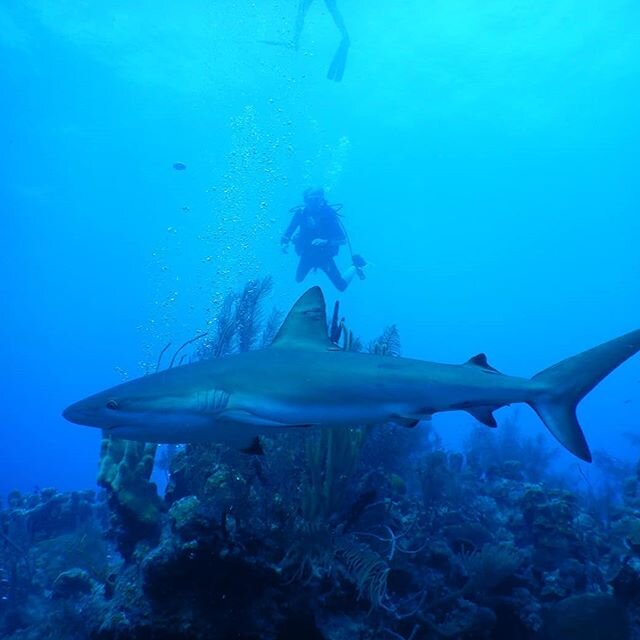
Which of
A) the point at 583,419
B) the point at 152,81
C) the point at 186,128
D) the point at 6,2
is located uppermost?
the point at 186,128

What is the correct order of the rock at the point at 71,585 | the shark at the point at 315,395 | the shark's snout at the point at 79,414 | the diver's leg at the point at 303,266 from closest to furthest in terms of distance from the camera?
the shark's snout at the point at 79,414 < the shark at the point at 315,395 < the rock at the point at 71,585 < the diver's leg at the point at 303,266

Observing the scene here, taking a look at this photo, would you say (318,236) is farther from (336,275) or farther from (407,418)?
(407,418)

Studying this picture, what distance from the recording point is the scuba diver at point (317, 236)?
2058 centimetres

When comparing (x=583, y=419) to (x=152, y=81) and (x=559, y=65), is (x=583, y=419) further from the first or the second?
(x=152, y=81)

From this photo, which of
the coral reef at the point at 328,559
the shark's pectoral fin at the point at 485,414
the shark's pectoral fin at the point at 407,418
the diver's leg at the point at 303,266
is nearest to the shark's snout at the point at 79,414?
the coral reef at the point at 328,559

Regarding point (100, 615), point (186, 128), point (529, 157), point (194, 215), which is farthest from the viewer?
point (194, 215)

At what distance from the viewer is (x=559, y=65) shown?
49.1m

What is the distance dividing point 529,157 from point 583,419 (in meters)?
88.0

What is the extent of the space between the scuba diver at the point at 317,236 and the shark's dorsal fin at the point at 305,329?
1626cm

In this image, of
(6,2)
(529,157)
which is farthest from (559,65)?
(6,2)

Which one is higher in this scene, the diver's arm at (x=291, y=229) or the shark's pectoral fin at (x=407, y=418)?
the diver's arm at (x=291, y=229)

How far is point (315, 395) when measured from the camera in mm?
3154

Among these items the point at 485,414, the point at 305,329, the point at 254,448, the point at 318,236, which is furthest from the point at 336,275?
the point at 254,448

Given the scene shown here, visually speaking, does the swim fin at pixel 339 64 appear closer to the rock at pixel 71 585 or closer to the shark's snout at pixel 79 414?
the rock at pixel 71 585
